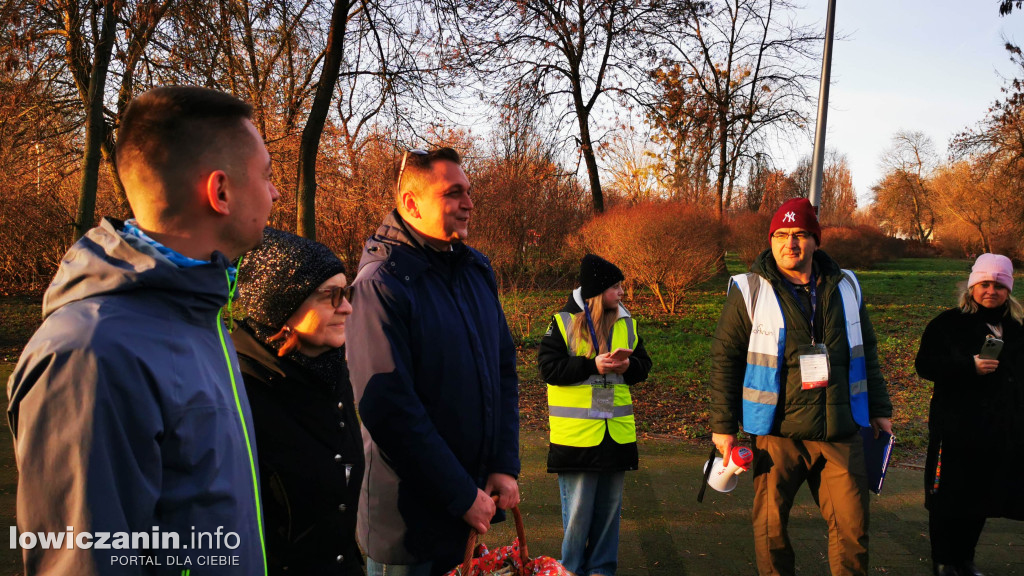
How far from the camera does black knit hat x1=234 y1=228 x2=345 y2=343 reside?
7.29ft

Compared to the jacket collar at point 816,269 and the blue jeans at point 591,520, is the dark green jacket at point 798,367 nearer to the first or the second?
the jacket collar at point 816,269

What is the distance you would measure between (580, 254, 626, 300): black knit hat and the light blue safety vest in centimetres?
81

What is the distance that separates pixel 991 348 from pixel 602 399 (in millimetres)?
2356

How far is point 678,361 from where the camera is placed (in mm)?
10656

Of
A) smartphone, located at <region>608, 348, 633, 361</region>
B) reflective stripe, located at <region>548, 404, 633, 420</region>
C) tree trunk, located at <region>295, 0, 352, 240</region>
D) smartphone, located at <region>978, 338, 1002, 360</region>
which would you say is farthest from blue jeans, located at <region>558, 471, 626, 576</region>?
tree trunk, located at <region>295, 0, 352, 240</region>

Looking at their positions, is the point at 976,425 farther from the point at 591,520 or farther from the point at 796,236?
the point at 591,520

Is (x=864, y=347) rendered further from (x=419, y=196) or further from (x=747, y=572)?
(x=419, y=196)

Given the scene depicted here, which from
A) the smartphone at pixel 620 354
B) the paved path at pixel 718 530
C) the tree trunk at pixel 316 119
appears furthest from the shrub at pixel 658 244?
the smartphone at pixel 620 354

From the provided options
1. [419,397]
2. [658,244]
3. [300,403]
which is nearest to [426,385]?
[419,397]

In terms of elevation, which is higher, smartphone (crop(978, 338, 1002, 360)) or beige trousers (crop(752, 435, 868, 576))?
smartphone (crop(978, 338, 1002, 360))

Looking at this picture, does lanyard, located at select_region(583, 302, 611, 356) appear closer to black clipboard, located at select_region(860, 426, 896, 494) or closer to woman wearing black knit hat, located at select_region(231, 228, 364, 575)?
black clipboard, located at select_region(860, 426, 896, 494)

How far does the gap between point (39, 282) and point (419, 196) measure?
1715 cm

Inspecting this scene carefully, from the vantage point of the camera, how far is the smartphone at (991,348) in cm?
382

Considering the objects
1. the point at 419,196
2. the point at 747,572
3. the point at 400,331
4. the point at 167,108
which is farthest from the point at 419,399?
the point at 747,572
